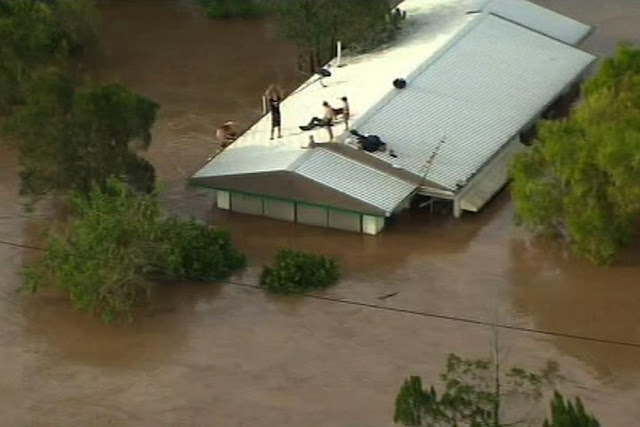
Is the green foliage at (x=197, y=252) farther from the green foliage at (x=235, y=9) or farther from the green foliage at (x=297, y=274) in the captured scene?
the green foliage at (x=235, y=9)

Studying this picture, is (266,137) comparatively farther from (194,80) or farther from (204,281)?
(194,80)

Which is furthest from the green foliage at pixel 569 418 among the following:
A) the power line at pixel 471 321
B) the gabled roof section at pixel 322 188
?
the gabled roof section at pixel 322 188

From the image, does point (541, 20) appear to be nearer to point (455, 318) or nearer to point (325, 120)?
point (325, 120)

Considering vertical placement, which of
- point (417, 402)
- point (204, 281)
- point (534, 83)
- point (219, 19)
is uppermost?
point (219, 19)

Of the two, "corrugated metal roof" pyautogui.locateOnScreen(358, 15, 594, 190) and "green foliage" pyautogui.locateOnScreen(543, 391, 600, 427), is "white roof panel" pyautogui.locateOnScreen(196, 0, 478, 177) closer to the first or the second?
"corrugated metal roof" pyautogui.locateOnScreen(358, 15, 594, 190)

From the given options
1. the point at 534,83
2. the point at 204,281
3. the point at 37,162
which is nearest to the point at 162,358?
the point at 204,281

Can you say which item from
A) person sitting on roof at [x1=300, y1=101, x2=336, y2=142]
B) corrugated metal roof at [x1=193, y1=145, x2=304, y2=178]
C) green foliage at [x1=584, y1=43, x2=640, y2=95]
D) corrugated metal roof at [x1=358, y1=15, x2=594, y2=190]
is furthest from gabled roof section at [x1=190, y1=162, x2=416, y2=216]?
green foliage at [x1=584, y1=43, x2=640, y2=95]
